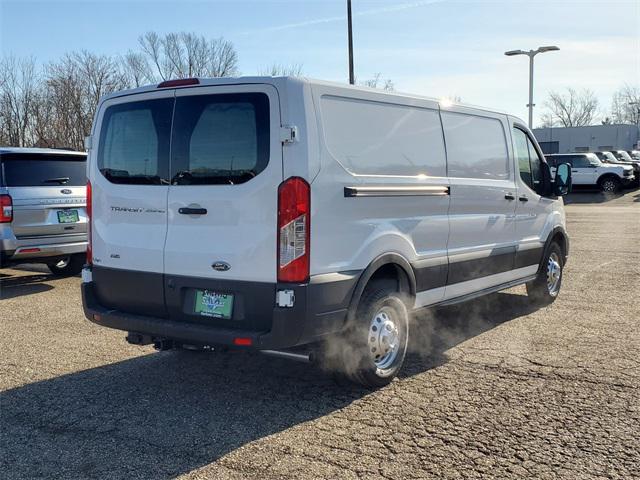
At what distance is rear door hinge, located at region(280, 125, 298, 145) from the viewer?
3.85 meters

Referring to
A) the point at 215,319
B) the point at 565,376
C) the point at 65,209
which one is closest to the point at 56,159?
the point at 65,209

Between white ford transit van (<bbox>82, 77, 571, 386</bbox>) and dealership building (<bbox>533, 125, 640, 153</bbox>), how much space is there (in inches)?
2254

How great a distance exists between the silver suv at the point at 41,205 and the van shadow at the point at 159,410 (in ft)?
11.9

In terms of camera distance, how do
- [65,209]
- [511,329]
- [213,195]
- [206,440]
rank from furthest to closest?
[65,209], [511,329], [213,195], [206,440]

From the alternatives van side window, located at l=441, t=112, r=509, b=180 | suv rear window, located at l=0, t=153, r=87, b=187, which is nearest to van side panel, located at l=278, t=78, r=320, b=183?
van side window, located at l=441, t=112, r=509, b=180

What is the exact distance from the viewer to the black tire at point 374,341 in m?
4.32

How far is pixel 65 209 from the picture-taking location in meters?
8.43

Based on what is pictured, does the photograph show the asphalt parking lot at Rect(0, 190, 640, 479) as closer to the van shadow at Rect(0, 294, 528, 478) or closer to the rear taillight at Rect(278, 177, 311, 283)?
the van shadow at Rect(0, 294, 528, 478)

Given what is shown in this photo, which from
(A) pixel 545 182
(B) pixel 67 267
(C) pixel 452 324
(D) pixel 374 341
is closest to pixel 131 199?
(D) pixel 374 341

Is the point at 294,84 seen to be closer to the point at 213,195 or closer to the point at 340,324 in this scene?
the point at 213,195

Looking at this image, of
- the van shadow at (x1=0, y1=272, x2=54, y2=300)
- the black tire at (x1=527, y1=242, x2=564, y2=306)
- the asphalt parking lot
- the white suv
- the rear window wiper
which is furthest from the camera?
the white suv

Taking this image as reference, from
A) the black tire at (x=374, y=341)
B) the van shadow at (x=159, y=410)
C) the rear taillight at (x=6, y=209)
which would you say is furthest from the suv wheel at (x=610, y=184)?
the black tire at (x=374, y=341)

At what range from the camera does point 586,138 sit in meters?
59.3

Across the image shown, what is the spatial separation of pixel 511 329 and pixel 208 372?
3.01 meters
